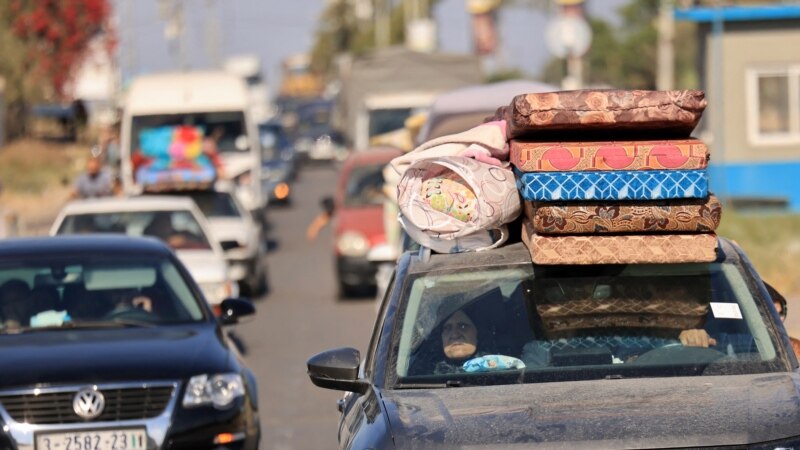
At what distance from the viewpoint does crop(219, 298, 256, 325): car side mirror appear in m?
9.80

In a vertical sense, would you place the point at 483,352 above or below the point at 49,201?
above

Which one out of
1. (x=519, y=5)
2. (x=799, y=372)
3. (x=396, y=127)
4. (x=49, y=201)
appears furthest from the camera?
(x=519, y=5)

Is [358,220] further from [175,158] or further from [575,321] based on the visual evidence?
[575,321]

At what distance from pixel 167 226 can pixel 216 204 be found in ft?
16.6

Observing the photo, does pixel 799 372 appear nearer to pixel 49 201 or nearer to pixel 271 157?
pixel 49 201

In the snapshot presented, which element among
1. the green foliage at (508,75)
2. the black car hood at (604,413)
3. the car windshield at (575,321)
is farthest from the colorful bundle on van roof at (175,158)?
the green foliage at (508,75)

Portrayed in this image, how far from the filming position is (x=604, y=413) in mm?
5414

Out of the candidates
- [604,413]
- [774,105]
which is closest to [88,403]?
[604,413]

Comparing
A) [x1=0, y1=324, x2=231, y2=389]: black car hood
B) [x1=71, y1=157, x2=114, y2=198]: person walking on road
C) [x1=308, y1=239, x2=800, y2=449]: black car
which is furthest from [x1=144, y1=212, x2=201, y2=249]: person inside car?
[x1=308, y1=239, x2=800, y2=449]: black car

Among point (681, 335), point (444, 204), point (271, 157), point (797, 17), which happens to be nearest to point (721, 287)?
point (681, 335)

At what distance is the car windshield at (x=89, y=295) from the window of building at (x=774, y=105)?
2107cm

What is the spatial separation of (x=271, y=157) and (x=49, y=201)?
8.69 meters

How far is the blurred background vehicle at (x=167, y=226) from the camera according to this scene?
16.2 m

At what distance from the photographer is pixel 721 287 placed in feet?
21.2
